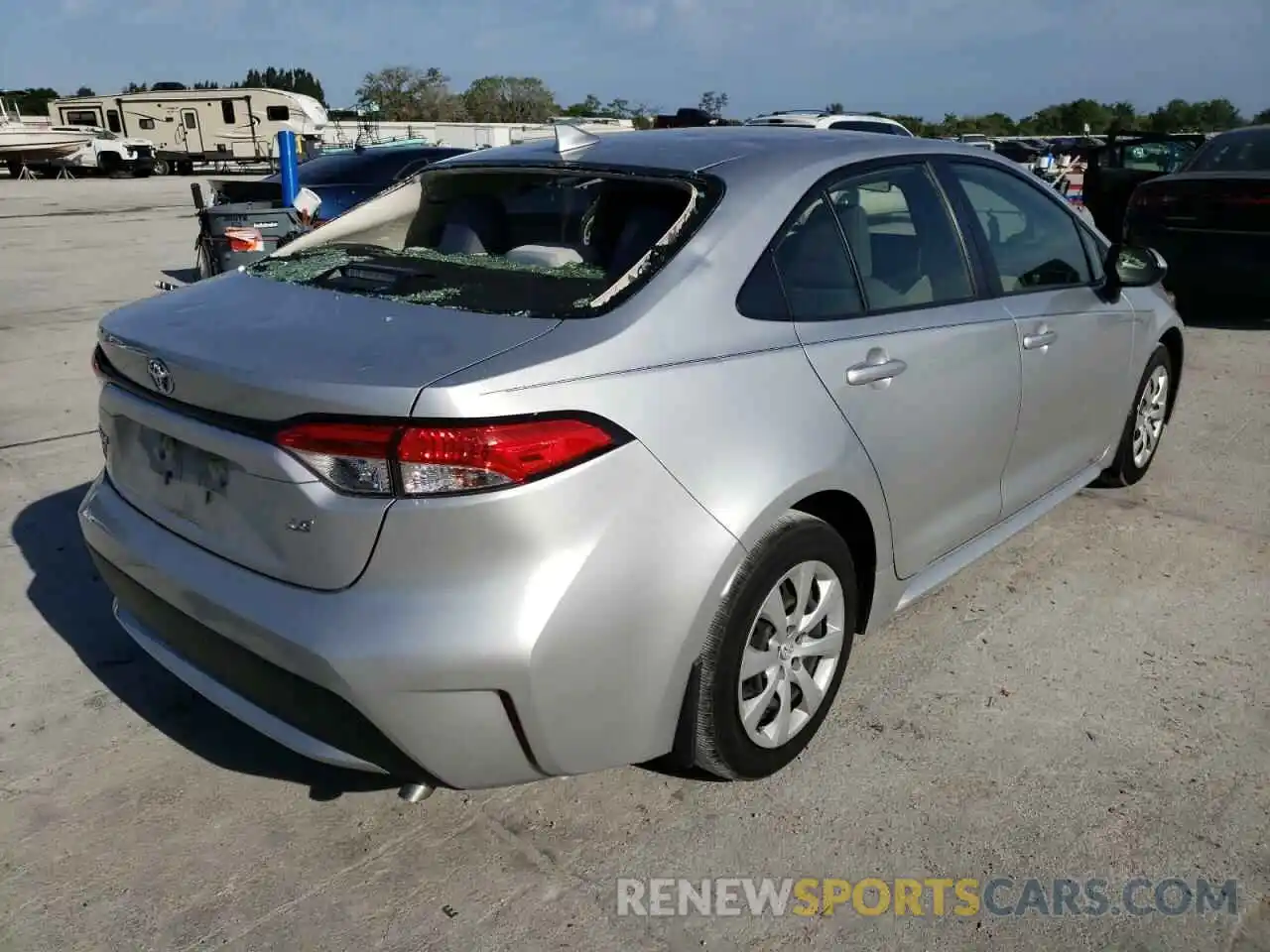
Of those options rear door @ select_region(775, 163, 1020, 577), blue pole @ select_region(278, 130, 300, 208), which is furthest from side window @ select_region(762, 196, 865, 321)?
blue pole @ select_region(278, 130, 300, 208)

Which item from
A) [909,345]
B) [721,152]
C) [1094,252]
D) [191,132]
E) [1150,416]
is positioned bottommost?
[1150,416]

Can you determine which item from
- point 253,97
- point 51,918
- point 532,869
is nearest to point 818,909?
point 532,869

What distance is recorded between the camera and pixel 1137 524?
4410mm

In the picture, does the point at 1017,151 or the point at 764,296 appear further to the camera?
the point at 1017,151

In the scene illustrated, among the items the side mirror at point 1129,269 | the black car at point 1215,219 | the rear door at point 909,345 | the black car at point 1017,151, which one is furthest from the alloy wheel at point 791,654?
the black car at point 1017,151

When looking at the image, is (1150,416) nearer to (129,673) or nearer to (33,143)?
(129,673)

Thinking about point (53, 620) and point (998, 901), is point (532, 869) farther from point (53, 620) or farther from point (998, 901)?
point (53, 620)

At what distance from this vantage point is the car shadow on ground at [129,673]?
9.08 feet

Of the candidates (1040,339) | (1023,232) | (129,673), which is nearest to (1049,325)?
(1040,339)

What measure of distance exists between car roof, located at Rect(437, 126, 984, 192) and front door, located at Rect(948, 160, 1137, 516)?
1.06 feet

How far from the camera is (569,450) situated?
203cm

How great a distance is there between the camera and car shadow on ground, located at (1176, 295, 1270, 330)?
8785 millimetres

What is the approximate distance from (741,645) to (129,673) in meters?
2.04

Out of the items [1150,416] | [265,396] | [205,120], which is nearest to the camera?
[265,396]
